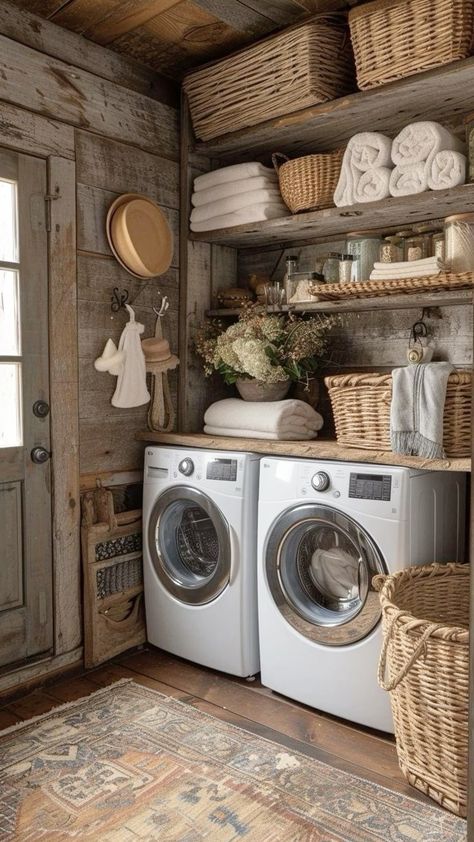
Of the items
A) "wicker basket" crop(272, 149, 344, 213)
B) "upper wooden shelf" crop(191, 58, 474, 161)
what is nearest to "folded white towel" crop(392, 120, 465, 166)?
"upper wooden shelf" crop(191, 58, 474, 161)

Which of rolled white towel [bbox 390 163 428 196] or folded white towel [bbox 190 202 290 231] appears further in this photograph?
folded white towel [bbox 190 202 290 231]

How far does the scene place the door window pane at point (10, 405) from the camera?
2.45 metres

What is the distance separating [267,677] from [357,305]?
145 cm

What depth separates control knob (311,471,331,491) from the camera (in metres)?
2.27

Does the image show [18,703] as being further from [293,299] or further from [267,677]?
[293,299]

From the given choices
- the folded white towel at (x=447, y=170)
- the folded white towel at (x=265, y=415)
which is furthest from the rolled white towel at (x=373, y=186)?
the folded white towel at (x=265, y=415)

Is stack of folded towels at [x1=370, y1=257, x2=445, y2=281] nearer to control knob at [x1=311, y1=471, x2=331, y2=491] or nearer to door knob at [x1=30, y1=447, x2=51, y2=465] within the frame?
control knob at [x1=311, y1=471, x2=331, y2=491]

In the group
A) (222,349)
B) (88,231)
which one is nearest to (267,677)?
(222,349)

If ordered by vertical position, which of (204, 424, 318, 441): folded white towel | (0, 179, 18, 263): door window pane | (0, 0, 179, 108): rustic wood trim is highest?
(0, 0, 179, 108): rustic wood trim

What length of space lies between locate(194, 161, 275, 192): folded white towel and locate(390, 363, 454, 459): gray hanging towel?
3.77 ft

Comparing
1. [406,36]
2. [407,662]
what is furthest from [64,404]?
[406,36]

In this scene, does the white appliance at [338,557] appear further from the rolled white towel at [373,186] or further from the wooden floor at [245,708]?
the rolled white towel at [373,186]

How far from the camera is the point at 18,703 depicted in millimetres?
2473

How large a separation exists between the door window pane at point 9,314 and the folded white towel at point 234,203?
0.93 m
